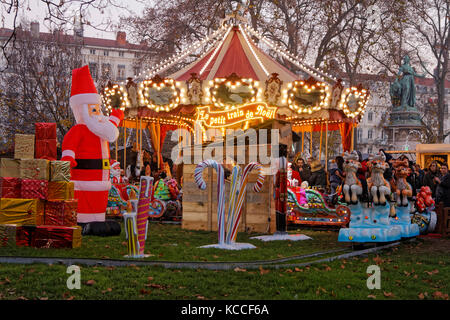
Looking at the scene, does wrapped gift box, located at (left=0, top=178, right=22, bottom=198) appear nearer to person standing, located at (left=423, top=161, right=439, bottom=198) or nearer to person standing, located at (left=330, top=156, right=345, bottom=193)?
person standing, located at (left=330, top=156, right=345, bottom=193)

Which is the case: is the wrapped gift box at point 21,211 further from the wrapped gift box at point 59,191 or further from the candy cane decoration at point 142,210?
the candy cane decoration at point 142,210

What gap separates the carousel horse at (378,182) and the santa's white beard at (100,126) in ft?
17.6

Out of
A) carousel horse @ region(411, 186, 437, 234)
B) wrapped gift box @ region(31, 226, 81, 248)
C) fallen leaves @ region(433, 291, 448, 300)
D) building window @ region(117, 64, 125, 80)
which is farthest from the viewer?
building window @ region(117, 64, 125, 80)

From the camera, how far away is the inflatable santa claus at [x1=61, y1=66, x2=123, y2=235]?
11.1 meters

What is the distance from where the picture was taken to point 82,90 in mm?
11398

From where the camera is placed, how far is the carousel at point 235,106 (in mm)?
12961

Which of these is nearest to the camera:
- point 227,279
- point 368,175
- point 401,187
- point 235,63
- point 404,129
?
point 227,279

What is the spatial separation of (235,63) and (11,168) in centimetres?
927

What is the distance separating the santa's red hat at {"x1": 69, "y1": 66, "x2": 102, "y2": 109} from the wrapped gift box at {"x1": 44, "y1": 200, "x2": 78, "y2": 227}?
271 cm

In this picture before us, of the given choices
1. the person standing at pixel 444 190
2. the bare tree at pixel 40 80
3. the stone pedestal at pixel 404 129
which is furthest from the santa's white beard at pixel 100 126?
the stone pedestal at pixel 404 129

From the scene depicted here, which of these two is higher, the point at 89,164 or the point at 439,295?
the point at 89,164

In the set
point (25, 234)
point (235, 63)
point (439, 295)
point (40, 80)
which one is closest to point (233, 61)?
point (235, 63)

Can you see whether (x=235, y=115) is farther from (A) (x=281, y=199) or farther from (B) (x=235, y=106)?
(A) (x=281, y=199)

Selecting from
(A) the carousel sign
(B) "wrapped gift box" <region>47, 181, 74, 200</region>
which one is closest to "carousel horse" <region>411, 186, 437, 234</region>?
(A) the carousel sign
